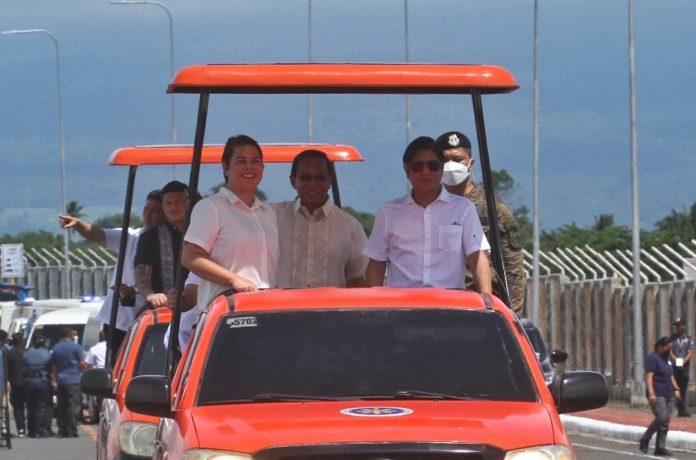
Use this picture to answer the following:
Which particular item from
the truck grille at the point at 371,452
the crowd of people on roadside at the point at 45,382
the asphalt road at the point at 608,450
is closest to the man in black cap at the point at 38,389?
the crowd of people on roadside at the point at 45,382

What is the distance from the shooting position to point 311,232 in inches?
394

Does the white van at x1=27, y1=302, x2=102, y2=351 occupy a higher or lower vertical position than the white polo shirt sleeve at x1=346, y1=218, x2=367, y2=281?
lower

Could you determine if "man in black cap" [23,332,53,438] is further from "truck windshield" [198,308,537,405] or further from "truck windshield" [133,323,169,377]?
"truck windshield" [198,308,537,405]

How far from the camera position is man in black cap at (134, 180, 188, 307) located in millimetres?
12953

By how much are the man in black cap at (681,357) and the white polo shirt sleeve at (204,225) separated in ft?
78.3

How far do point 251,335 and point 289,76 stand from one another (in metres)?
1.78

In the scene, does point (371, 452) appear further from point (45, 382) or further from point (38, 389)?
point (45, 382)

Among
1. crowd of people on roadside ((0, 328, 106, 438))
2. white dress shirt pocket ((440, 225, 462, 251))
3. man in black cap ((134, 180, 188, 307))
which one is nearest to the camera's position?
white dress shirt pocket ((440, 225, 462, 251))

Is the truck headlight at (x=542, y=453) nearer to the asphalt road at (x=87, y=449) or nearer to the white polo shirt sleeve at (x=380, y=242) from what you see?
the white polo shirt sleeve at (x=380, y=242)

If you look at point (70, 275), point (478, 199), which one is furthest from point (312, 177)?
point (70, 275)

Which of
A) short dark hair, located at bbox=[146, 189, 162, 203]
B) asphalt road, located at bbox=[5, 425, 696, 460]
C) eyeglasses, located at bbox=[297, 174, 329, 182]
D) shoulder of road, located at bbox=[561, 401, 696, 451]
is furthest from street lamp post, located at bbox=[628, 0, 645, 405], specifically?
eyeglasses, located at bbox=[297, 174, 329, 182]

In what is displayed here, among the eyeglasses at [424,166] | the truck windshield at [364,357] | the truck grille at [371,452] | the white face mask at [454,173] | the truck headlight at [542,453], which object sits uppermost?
the eyeglasses at [424,166]

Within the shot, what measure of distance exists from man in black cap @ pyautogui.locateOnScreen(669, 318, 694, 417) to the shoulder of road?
31cm

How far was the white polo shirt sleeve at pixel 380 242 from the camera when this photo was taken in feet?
32.1
